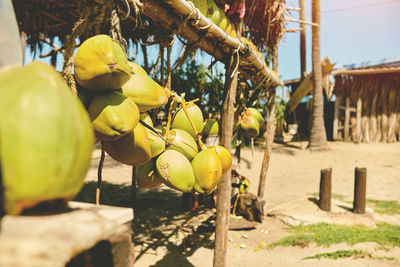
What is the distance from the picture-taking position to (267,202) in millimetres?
5629

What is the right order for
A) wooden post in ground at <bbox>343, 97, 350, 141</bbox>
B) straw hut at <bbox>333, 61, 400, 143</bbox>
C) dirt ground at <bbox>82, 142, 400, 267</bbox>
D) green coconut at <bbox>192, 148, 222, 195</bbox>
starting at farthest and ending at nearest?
wooden post in ground at <bbox>343, 97, 350, 141</bbox>, straw hut at <bbox>333, 61, 400, 143</bbox>, dirt ground at <bbox>82, 142, 400, 267</bbox>, green coconut at <bbox>192, 148, 222, 195</bbox>

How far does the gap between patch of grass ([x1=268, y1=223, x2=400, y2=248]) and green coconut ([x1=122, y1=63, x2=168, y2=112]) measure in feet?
10.9

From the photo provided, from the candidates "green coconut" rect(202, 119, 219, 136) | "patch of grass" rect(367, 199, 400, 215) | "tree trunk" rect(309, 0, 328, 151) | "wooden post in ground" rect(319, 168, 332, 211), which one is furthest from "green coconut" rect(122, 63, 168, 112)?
"tree trunk" rect(309, 0, 328, 151)

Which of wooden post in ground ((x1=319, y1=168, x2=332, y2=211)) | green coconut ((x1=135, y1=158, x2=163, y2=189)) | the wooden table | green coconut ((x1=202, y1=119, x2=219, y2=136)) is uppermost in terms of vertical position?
green coconut ((x1=202, y1=119, x2=219, y2=136))

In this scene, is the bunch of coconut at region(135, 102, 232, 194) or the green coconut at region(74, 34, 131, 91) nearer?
the green coconut at region(74, 34, 131, 91)

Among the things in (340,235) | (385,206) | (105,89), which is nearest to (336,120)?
(385,206)

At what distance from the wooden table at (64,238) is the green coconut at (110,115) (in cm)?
29

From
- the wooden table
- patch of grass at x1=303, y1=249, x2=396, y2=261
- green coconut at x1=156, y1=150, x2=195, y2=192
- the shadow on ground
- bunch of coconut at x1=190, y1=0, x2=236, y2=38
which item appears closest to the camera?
the wooden table

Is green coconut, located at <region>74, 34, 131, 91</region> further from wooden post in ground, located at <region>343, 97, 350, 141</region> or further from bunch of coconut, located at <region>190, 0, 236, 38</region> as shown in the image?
wooden post in ground, located at <region>343, 97, 350, 141</region>

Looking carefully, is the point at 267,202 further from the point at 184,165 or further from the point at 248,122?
the point at 184,165

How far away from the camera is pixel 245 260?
11.0 ft

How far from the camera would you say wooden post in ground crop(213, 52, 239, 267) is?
2292mm

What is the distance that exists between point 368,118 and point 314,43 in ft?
12.3

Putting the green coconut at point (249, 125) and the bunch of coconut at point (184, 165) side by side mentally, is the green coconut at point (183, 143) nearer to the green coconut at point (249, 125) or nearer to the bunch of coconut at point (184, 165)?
the bunch of coconut at point (184, 165)
